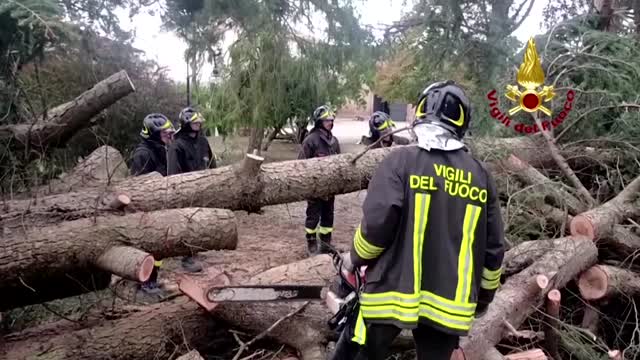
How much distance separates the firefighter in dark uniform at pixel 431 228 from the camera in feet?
7.16

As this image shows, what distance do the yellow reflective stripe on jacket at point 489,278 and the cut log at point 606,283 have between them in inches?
65.8

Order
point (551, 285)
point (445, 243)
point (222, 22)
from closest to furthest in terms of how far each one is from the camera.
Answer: point (445, 243)
point (551, 285)
point (222, 22)

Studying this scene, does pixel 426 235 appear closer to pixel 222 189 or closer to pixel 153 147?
pixel 222 189

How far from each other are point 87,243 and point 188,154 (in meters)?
2.07

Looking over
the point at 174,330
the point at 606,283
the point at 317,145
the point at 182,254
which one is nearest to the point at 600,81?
the point at 606,283

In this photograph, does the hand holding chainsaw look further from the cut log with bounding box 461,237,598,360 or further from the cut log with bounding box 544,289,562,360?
the cut log with bounding box 544,289,562,360

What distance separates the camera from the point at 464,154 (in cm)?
225

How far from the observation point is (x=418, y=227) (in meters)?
2.18

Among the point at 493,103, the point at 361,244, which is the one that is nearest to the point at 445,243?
the point at 361,244

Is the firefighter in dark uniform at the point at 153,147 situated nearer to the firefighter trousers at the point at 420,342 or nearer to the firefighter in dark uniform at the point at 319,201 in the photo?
the firefighter in dark uniform at the point at 319,201

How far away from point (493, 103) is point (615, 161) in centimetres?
135

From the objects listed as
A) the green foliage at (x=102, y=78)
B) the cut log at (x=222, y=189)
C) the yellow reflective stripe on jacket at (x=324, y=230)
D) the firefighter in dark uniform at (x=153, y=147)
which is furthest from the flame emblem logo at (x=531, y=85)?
the green foliage at (x=102, y=78)

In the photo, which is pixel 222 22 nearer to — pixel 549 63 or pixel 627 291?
pixel 549 63

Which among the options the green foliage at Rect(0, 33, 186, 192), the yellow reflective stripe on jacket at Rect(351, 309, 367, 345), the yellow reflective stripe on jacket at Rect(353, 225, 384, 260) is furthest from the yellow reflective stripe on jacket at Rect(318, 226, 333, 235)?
the yellow reflective stripe on jacket at Rect(353, 225, 384, 260)
